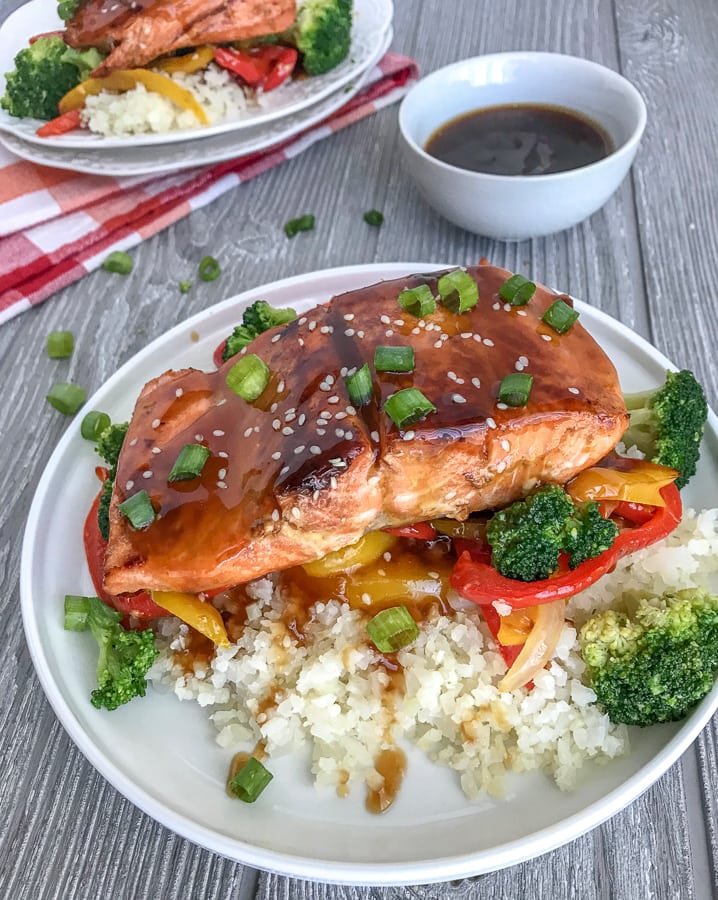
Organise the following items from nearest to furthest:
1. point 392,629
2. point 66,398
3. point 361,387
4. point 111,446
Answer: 1. point 361,387
2. point 392,629
3. point 111,446
4. point 66,398

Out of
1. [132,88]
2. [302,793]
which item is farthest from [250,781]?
[132,88]

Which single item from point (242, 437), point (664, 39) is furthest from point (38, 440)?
point (664, 39)

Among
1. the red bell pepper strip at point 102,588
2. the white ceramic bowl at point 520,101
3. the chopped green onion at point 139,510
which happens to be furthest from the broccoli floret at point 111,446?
the white ceramic bowl at point 520,101

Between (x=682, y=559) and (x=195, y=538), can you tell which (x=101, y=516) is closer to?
(x=195, y=538)

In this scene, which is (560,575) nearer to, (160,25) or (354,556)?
(354,556)

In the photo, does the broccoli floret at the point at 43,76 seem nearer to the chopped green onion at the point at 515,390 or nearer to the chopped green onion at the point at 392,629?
the chopped green onion at the point at 515,390
